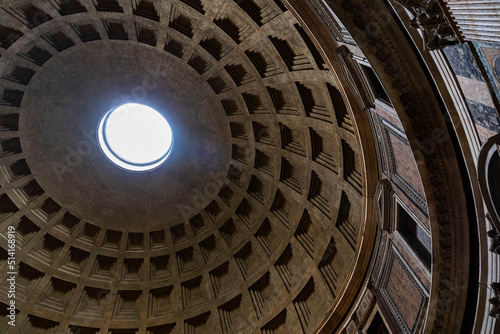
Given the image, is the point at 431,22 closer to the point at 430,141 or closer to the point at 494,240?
the point at 430,141

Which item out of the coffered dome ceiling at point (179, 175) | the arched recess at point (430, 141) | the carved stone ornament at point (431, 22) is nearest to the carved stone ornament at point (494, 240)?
the arched recess at point (430, 141)

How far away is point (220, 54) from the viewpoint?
57.8 feet

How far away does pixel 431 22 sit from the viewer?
247 inches

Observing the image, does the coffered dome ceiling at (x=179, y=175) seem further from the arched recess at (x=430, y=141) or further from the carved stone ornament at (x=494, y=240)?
the carved stone ornament at (x=494, y=240)

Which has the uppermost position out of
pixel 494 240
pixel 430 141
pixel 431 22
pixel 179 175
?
pixel 179 175

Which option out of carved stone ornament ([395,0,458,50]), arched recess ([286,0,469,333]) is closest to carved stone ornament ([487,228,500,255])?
arched recess ([286,0,469,333])

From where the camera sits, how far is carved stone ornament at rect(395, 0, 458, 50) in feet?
20.1

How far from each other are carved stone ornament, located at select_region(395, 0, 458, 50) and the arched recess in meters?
2.30

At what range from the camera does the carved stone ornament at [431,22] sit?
6.12m

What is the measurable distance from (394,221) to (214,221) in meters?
12.4

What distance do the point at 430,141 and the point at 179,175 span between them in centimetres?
1635

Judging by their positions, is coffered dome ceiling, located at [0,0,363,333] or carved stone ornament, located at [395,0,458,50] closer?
carved stone ornament, located at [395,0,458,50]

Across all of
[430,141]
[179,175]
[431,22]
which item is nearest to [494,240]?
[430,141]

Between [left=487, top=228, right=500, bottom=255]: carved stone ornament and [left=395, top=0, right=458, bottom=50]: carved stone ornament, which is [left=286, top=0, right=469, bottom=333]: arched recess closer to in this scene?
[left=487, top=228, right=500, bottom=255]: carved stone ornament
